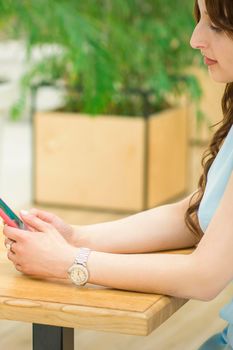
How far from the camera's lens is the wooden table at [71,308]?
1.57m

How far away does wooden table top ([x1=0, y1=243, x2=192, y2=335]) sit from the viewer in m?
1.57

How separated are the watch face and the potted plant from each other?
3261mm

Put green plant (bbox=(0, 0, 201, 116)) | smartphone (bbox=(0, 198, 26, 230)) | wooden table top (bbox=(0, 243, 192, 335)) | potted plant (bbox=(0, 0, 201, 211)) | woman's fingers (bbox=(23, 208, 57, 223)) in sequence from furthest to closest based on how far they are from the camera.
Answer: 1. potted plant (bbox=(0, 0, 201, 211))
2. green plant (bbox=(0, 0, 201, 116))
3. woman's fingers (bbox=(23, 208, 57, 223))
4. smartphone (bbox=(0, 198, 26, 230))
5. wooden table top (bbox=(0, 243, 192, 335))

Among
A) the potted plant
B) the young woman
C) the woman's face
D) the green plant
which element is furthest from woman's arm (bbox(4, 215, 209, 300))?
the potted plant

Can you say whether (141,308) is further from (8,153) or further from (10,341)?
(8,153)

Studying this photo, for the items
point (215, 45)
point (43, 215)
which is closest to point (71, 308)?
point (43, 215)

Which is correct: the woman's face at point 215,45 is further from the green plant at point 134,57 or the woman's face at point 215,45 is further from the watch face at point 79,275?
the green plant at point 134,57

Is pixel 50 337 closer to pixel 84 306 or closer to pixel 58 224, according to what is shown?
pixel 84 306

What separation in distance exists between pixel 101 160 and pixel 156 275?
138 inches

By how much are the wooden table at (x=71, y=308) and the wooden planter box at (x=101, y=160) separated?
339cm

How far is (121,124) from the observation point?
5.12 meters

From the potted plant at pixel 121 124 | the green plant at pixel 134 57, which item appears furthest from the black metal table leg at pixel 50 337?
the potted plant at pixel 121 124

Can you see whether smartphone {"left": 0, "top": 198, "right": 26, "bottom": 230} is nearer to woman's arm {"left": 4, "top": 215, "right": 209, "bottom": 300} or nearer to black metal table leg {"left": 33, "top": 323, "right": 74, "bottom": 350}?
woman's arm {"left": 4, "top": 215, "right": 209, "bottom": 300}

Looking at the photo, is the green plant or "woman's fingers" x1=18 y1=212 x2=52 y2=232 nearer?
"woman's fingers" x1=18 y1=212 x2=52 y2=232
